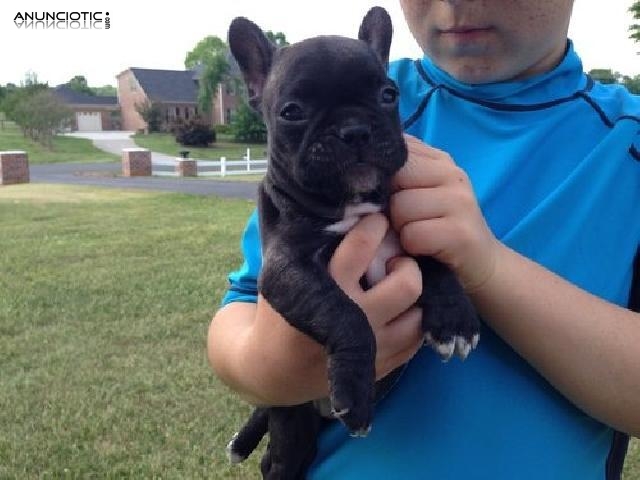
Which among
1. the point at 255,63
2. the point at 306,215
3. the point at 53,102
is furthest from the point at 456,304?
the point at 53,102

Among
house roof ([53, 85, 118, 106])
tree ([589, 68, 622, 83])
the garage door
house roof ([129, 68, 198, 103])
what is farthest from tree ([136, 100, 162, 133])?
tree ([589, 68, 622, 83])

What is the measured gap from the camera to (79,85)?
3595 inches

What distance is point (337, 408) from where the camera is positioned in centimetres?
144

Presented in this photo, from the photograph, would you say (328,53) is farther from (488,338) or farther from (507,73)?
(488,338)

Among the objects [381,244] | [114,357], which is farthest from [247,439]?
[114,357]

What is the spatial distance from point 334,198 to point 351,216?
59mm

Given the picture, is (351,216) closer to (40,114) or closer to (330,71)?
(330,71)

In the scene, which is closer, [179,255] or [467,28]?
[467,28]

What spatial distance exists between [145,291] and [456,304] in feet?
22.0

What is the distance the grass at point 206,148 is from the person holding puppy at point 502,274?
3502cm

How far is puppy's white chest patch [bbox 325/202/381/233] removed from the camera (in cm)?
160

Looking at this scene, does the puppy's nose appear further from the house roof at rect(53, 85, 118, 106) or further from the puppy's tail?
the house roof at rect(53, 85, 118, 106)

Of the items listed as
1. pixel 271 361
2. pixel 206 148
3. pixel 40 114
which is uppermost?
pixel 40 114

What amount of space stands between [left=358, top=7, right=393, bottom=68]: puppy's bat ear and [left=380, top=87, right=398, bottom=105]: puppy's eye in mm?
198
